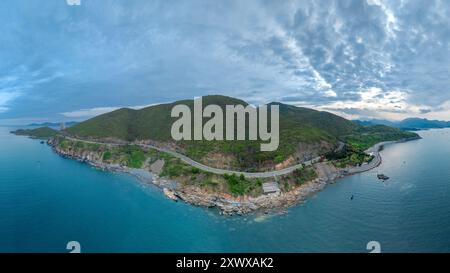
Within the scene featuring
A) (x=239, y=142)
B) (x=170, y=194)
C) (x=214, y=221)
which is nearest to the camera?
(x=214, y=221)

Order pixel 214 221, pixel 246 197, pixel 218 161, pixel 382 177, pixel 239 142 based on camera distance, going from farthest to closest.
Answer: pixel 239 142
pixel 218 161
pixel 382 177
pixel 246 197
pixel 214 221

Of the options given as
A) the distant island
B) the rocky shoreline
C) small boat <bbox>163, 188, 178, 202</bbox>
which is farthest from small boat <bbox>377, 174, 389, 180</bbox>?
small boat <bbox>163, 188, 178, 202</bbox>

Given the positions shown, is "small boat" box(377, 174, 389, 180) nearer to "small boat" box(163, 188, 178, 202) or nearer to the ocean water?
the ocean water

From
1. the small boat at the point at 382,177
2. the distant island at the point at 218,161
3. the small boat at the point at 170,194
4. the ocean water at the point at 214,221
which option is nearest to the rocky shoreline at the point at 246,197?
the small boat at the point at 170,194

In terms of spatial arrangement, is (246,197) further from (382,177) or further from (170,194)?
(382,177)

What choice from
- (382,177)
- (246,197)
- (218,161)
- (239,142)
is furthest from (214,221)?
(382,177)

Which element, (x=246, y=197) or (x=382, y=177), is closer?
(x=246, y=197)

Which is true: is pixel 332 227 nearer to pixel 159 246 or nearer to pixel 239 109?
pixel 159 246
